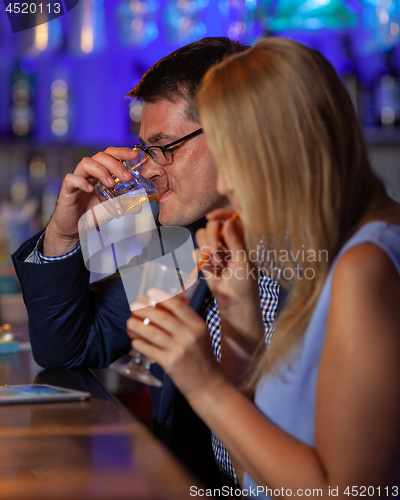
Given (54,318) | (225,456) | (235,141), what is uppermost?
(235,141)

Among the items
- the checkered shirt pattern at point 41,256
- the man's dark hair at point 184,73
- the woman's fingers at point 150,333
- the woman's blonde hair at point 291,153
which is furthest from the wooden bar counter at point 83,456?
the man's dark hair at point 184,73

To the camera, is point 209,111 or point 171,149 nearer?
point 209,111

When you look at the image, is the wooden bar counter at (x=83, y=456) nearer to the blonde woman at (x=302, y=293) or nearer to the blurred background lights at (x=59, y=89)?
the blonde woman at (x=302, y=293)

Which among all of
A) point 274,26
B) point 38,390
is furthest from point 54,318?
point 274,26

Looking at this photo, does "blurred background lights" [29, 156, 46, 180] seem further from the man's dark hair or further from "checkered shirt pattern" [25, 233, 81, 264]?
"checkered shirt pattern" [25, 233, 81, 264]

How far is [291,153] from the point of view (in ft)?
2.40

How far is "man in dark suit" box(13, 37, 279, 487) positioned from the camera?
45.9 inches

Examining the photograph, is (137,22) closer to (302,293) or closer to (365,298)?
(302,293)

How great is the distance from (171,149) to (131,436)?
780mm

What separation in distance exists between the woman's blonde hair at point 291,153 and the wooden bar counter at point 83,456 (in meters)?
0.24

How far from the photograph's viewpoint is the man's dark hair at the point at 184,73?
133cm

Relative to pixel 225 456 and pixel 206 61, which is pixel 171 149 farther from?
pixel 225 456

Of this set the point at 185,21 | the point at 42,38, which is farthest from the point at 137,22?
the point at 42,38

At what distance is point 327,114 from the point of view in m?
0.74
